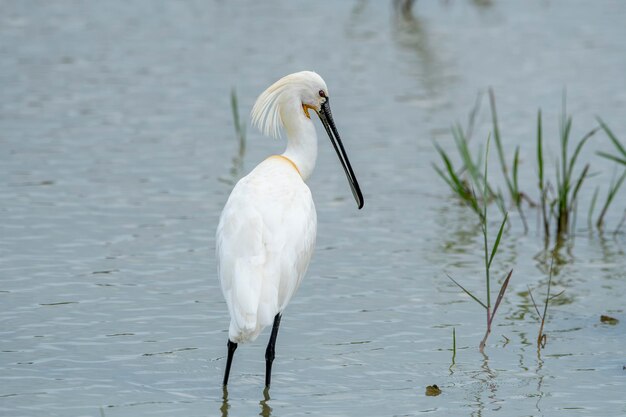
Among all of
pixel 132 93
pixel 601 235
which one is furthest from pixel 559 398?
pixel 132 93

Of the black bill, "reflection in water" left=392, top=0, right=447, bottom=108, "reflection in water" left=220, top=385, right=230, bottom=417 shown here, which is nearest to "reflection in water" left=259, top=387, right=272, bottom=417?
"reflection in water" left=220, top=385, right=230, bottom=417

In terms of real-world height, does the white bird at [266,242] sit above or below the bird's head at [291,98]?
below

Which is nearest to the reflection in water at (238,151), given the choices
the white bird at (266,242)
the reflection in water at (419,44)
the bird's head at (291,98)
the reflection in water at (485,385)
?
the reflection in water at (419,44)

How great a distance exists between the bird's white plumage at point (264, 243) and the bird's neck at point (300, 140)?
135mm

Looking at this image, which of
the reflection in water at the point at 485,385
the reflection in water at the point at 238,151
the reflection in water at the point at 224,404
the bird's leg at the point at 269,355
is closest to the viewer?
the reflection in water at the point at 224,404

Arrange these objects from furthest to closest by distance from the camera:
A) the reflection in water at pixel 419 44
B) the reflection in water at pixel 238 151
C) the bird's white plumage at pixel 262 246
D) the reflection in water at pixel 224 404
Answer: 1. the reflection in water at pixel 419 44
2. the reflection in water at pixel 238 151
3. the reflection in water at pixel 224 404
4. the bird's white plumage at pixel 262 246

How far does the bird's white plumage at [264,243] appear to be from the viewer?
6.72 metres

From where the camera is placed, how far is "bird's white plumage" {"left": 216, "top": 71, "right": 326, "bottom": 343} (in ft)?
22.1

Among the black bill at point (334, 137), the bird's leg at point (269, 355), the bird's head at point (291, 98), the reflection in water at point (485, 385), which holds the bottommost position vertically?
the reflection in water at point (485, 385)

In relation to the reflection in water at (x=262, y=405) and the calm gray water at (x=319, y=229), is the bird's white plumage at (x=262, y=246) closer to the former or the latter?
the reflection in water at (x=262, y=405)

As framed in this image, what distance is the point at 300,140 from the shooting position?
823 centimetres

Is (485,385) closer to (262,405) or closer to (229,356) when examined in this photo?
(262,405)

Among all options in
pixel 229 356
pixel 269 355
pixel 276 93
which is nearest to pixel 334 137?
pixel 276 93

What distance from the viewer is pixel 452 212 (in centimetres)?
1132
